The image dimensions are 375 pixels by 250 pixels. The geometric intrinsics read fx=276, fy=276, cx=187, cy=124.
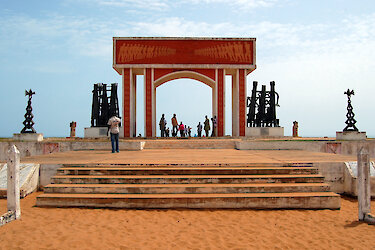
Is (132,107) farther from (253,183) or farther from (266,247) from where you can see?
(266,247)

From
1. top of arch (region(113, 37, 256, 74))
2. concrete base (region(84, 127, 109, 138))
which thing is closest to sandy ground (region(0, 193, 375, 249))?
concrete base (region(84, 127, 109, 138))

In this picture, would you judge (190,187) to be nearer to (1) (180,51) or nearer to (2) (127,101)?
(2) (127,101)

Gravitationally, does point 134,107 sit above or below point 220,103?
below

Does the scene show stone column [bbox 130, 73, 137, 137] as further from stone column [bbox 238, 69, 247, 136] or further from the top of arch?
stone column [bbox 238, 69, 247, 136]

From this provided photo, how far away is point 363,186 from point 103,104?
19.5m

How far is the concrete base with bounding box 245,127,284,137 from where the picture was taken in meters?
22.9

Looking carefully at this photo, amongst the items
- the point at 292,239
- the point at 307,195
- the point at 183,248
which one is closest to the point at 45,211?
the point at 183,248

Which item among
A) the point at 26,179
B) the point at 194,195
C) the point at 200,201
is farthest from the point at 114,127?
the point at 200,201

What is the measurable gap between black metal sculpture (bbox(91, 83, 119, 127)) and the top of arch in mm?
2295

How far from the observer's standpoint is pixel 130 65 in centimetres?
2266

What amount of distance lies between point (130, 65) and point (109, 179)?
56.0 ft

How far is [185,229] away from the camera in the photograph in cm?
507

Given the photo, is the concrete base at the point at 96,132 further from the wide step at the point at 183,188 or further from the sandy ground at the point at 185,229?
the sandy ground at the point at 185,229

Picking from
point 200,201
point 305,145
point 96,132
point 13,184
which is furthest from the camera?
point 96,132
